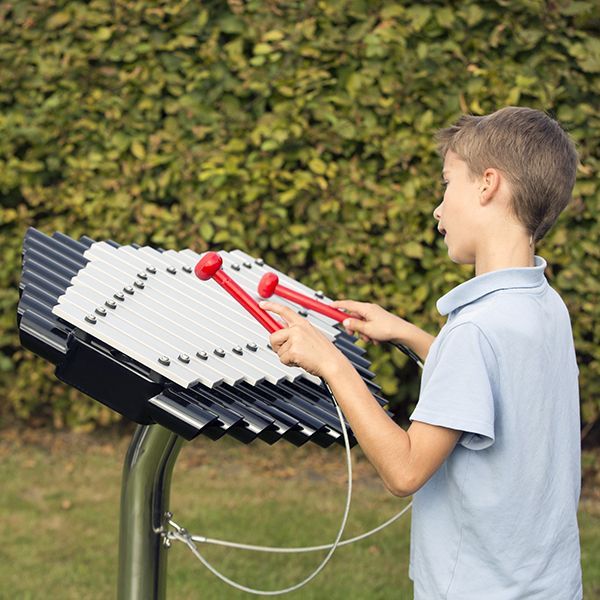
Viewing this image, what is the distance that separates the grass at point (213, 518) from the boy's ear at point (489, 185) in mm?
2242

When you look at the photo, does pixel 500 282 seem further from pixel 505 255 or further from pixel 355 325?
pixel 355 325

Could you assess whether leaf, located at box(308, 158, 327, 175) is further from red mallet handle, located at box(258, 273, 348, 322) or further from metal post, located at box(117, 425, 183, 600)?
metal post, located at box(117, 425, 183, 600)

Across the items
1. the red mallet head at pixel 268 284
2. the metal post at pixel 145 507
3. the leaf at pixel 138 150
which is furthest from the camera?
the leaf at pixel 138 150

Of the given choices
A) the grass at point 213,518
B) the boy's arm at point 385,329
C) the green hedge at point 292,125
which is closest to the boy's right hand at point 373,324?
A: the boy's arm at point 385,329

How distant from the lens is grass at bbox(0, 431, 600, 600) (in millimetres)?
3951

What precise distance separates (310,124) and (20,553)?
2302mm

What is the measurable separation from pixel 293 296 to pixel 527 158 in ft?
2.40

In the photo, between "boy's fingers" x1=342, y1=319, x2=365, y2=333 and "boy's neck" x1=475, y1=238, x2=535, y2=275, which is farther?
"boy's fingers" x1=342, y1=319, x2=365, y2=333

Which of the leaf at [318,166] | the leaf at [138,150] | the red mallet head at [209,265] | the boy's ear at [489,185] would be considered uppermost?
the boy's ear at [489,185]

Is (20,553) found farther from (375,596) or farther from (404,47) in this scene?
(404,47)

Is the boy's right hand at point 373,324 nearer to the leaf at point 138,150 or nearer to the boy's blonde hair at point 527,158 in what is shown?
the boy's blonde hair at point 527,158

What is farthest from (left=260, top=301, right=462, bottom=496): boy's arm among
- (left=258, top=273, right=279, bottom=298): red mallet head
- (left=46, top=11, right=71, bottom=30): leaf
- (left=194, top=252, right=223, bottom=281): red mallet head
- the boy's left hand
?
(left=46, top=11, right=71, bottom=30): leaf

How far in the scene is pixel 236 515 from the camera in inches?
176

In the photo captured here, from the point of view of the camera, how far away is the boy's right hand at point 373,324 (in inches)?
102
